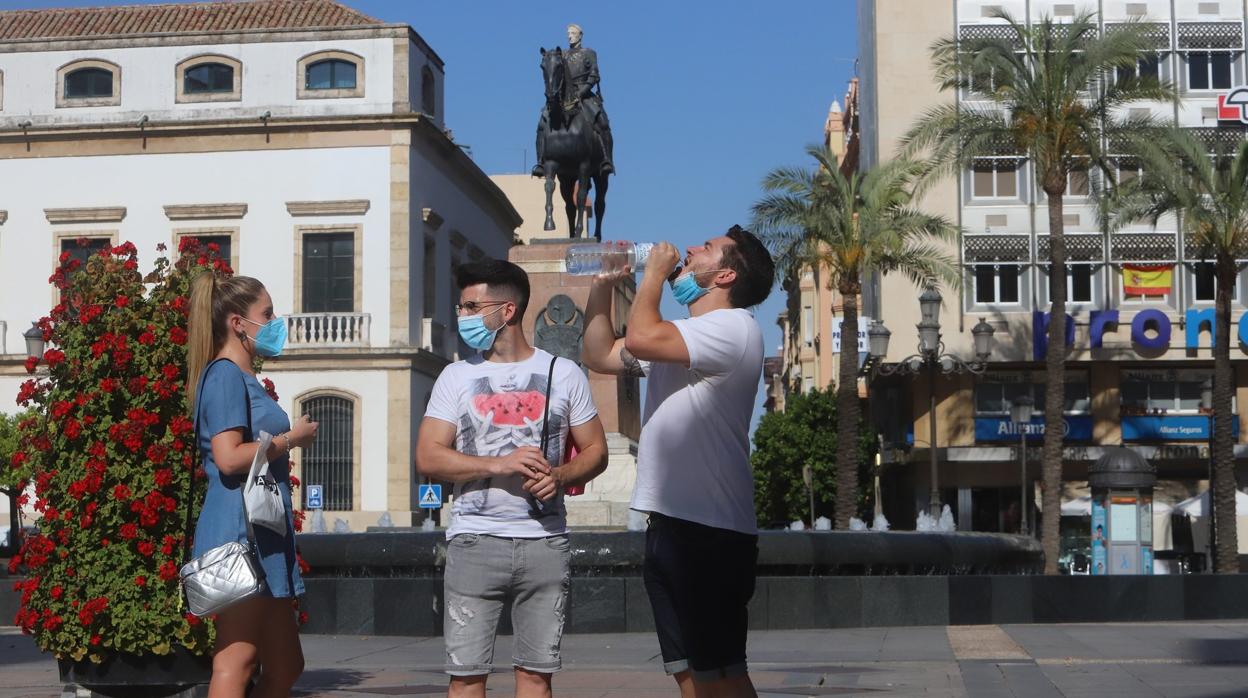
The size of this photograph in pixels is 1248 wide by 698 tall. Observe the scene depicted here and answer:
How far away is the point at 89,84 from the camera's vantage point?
47844 millimetres

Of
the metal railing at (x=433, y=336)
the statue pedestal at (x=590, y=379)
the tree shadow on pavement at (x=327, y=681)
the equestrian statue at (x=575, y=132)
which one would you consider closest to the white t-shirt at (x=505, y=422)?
the tree shadow on pavement at (x=327, y=681)

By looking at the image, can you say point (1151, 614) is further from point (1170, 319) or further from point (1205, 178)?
point (1170, 319)

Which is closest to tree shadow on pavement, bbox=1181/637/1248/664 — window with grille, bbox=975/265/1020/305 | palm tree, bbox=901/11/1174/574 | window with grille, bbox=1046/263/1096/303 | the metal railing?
palm tree, bbox=901/11/1174/574

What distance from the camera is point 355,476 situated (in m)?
45.9

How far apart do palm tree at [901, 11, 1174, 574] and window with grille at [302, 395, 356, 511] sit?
17029mm

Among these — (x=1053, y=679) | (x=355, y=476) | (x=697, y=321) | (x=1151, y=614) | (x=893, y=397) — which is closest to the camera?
(x=697, y=321)

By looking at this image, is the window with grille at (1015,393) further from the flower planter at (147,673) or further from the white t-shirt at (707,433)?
the white t-shirt at (707,433)

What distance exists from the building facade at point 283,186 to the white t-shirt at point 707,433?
40002 millimetres

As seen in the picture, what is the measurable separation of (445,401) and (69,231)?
4419 cm

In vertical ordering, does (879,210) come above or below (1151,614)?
above

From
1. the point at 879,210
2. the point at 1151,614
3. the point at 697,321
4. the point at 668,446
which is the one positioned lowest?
the point at 1151,614

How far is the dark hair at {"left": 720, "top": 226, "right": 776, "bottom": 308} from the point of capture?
6.10 meters

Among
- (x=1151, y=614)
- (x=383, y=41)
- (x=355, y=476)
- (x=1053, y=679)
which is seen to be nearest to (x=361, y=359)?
(x=355, y=476)

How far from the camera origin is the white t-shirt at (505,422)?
6.07 meters
